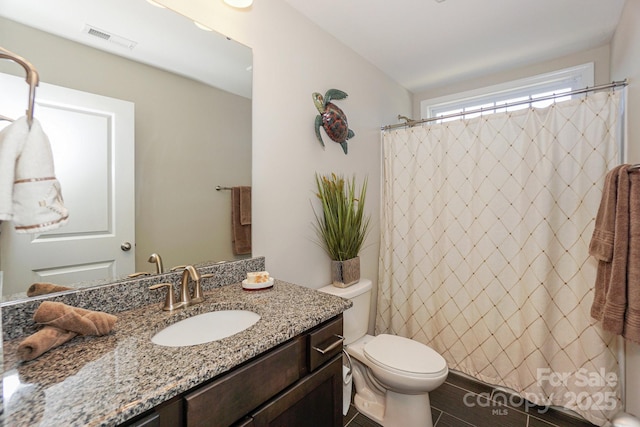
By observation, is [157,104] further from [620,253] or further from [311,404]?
[620,253]

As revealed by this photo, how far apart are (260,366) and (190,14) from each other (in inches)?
55.0

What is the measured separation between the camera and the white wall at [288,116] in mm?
1455

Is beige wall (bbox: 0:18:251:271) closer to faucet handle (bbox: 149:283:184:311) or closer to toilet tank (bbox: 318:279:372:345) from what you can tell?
faucet handle (bbox: 149:283:184:311)

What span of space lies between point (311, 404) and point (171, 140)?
1.13 m

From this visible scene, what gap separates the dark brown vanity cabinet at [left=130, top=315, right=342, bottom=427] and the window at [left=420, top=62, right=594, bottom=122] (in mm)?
1800

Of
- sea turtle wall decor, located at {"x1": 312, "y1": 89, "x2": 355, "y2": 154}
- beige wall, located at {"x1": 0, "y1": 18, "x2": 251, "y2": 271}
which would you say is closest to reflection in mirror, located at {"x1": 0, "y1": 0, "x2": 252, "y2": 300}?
beige wall, located at {"x1": 0, "y1": 18, "x2": 251, "y2": 271}

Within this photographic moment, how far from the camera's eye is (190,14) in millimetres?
1226

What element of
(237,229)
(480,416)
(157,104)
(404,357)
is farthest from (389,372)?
(157,104)

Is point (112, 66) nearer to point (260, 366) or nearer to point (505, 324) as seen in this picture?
point (260, 366)

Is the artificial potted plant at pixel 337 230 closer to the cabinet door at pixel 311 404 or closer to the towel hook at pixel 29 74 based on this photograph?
the cabinet door at pixel 311 404

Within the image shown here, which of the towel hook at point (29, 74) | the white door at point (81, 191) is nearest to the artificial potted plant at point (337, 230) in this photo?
the white door at point (81, 191)

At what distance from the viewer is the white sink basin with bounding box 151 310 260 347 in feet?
3.16

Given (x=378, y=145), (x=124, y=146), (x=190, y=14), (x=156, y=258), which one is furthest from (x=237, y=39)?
(x=378, y=145)

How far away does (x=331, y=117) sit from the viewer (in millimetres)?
1832
